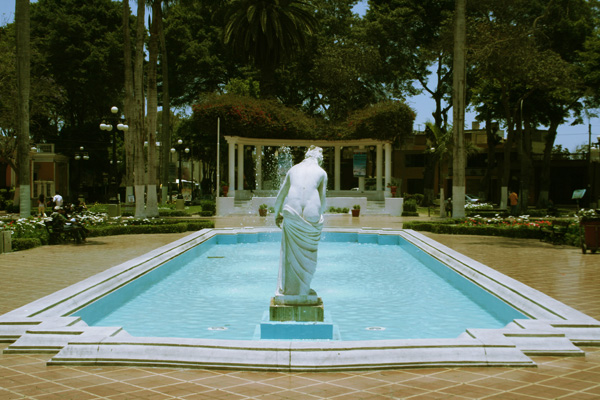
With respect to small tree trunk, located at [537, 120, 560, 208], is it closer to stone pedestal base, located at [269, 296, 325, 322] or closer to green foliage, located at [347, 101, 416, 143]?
green foliage, located at [347, 101, 416, 143]

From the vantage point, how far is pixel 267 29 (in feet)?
119

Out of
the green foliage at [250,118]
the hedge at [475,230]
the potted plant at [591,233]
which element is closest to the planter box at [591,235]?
the potted plant at [591,233]

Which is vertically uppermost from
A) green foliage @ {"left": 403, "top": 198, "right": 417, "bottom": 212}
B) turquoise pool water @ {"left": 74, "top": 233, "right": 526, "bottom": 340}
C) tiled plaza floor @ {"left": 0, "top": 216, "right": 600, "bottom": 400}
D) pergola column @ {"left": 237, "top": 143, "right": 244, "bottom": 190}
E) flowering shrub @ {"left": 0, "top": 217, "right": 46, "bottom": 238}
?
pergola column @ {"left": 237, "top": 143, "right": 244, "bottom": 190}

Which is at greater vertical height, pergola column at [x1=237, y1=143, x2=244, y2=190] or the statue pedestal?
pergola column at [x1=237, y1=143, x2=244, y2=190]

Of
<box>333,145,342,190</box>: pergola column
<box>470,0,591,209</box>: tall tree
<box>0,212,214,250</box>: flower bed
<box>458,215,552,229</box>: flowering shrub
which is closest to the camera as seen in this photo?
<box>0,212,214,250</box>: flower bed

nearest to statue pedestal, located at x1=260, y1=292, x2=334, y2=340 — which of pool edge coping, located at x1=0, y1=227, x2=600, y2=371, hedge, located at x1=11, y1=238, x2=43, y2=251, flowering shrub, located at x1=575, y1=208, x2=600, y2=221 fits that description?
pool edge coping, located at x1=0, y1=227, x2=600, y2=371

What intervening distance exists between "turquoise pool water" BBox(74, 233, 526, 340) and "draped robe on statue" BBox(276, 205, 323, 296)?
0.85 metres

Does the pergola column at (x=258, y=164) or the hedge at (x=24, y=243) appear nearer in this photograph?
the hedge at (x=24, y=243)

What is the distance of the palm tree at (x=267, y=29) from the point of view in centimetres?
3628

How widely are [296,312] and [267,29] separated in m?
32.0

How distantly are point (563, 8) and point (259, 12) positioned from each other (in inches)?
748

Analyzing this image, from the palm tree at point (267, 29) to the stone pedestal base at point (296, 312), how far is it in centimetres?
3124

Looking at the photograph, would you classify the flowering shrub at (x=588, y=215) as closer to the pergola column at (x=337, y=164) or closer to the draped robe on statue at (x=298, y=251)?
the draped robe on statue at (x=298, y=251)

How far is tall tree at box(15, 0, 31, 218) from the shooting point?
18798mm
